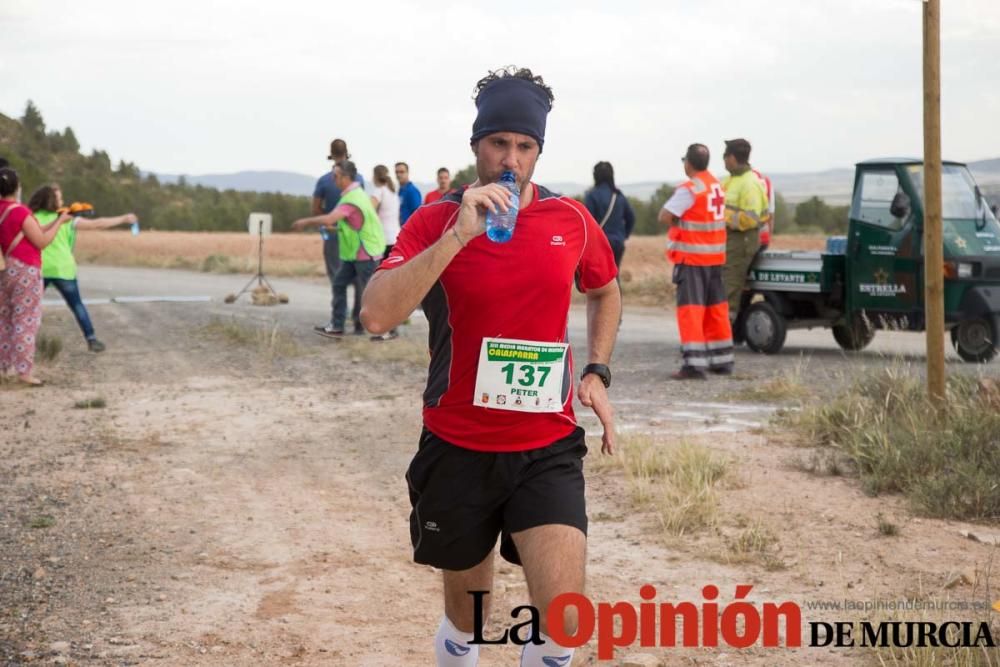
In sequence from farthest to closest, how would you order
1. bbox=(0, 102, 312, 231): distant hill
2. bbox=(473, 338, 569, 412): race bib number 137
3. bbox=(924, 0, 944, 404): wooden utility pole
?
bbox=(0, 102, 312, 231): distant hill → bbox=(924, 0, 944, 404): wooden utility pole → bbox=(473, 338, 569, 412): race bib number 137

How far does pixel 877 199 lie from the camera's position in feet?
47.5

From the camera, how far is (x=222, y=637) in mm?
5762

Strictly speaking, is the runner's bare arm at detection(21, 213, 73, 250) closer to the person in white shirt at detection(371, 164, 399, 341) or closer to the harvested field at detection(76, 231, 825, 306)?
the person in white shirt at detection(371, 164, 399, 341)

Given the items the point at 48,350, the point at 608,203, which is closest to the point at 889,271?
the point at 608,203

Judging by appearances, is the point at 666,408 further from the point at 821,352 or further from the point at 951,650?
the point at 951,650

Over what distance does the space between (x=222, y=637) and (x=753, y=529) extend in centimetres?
281

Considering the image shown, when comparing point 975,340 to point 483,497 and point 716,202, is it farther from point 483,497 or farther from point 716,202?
point 483,497

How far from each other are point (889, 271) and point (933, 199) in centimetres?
473

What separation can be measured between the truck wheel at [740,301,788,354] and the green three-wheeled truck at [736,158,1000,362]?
0.01 meters

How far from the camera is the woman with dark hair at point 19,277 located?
40.5 ft

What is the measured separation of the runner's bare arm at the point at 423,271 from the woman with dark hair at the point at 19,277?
913cm

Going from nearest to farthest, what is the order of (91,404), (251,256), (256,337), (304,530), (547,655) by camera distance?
(547,655) → (304,530) → (91,404) → (256,337) → (251,256)

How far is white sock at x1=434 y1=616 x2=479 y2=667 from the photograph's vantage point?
4402 mm

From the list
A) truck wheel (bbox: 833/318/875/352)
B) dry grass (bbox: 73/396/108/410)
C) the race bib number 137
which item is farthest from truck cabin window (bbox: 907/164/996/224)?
the race bib number 137
